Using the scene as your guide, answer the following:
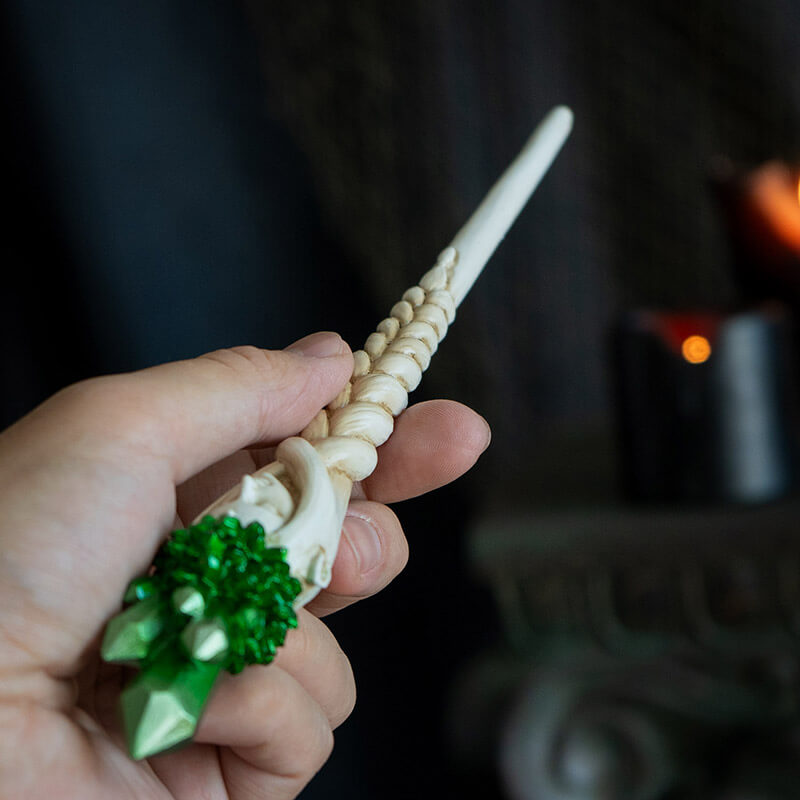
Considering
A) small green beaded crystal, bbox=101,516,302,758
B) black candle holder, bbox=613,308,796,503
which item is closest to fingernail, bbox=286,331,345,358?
small green beaded crystal, bbox=101,516,302,758

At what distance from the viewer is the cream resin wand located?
26cm

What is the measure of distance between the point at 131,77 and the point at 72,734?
2.30 ft

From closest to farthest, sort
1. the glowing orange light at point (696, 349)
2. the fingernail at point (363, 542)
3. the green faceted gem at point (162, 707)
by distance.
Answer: the green faceted gem at point (162, 707), the fingernail at point (363, 542), the glowing orange light at point (696, 349)

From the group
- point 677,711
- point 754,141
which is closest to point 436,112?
point 754,141

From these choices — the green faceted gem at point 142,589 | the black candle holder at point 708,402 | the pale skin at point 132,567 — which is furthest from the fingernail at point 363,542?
the black candle holder at point 708,402

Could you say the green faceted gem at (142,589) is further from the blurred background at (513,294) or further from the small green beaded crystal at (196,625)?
the blurred background at (513,294)

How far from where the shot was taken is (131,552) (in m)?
0.33

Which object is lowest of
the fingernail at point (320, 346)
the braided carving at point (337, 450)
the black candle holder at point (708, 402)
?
the black candle holder at point (708, 402)

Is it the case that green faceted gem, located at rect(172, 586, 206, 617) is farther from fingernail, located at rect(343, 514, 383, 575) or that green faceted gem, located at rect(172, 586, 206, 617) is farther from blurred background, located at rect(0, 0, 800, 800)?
blurred background, located at rect(0, 0, 800, 800)

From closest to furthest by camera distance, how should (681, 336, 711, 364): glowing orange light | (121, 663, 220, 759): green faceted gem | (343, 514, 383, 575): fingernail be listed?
(121, 663, 220, 759): green faceted gem
(343, 514, 383, 575): fingernail
(681, 336, 711, 364): glowing orange light

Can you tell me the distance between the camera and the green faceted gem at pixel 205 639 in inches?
10.3

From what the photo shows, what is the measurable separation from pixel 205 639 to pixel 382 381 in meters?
0.13

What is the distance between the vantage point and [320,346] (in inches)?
15.4

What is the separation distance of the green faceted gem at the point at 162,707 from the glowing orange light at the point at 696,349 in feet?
1.50
